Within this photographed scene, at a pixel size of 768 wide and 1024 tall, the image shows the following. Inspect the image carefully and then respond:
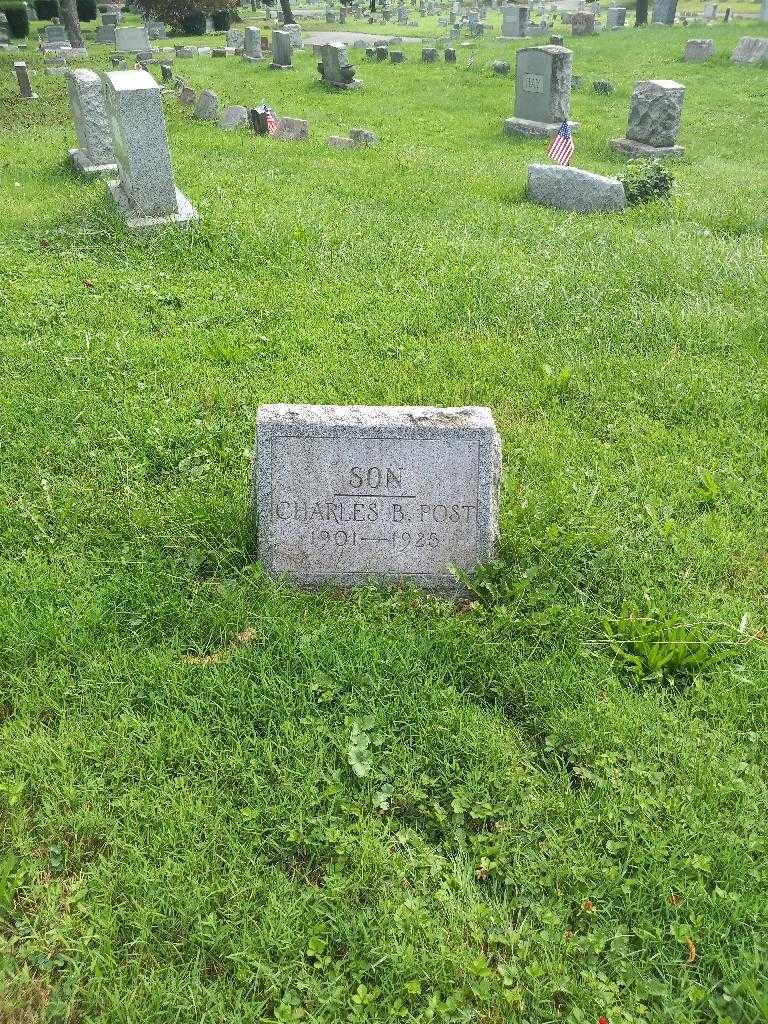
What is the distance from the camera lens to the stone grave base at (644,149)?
1158cm

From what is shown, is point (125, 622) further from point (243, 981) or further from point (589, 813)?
point (589, 813)

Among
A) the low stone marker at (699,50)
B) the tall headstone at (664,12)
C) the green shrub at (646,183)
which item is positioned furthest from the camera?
the tall headstone at (664,12)

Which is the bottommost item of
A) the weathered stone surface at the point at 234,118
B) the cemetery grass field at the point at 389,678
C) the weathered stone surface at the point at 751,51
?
the cemetery grass field at the point at 389,678

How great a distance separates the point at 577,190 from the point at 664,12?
892 inches

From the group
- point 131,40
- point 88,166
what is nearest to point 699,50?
point 131,40

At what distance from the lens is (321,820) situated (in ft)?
8.38

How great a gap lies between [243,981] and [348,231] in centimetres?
653

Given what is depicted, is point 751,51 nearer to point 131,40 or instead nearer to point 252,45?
point 252,45

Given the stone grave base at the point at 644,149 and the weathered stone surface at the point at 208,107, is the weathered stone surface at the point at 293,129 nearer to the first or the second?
the weathered stone surface at the point at 208,107

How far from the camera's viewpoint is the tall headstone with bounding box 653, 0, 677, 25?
83.9 ft

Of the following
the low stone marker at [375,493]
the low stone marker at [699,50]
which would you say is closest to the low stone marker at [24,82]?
the low stone marker at [699,50]

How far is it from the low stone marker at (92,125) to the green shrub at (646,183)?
20.5ft

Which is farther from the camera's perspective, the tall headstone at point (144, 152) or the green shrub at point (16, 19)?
the green shrub at point (16, 19)

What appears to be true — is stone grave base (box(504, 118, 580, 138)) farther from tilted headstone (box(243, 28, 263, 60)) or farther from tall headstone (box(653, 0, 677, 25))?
tall headstone (box(653, 0, 677, 25))
